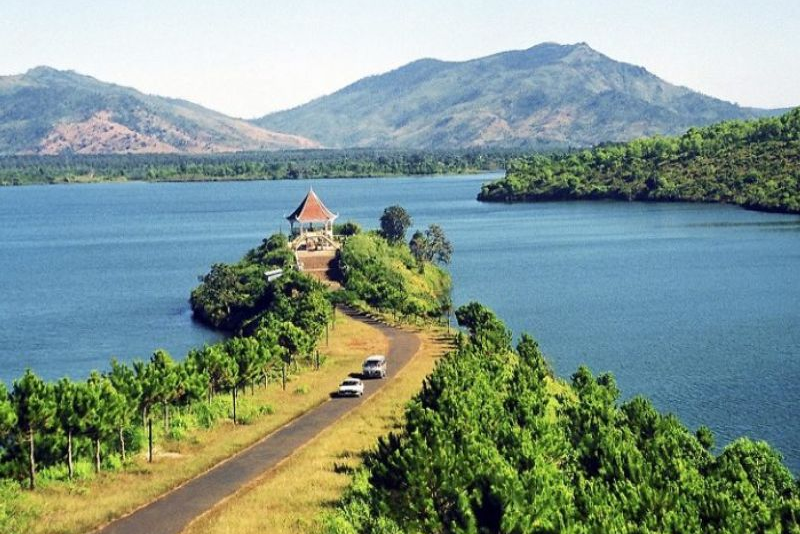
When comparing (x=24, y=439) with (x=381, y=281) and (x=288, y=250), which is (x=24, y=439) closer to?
(x=381, y=281)

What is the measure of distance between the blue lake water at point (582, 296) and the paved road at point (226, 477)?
1935cm

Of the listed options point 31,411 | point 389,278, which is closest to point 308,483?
point 31,411

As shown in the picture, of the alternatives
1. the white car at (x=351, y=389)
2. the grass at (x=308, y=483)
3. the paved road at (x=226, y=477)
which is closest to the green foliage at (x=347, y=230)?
the paved road at (x=226, y=477)

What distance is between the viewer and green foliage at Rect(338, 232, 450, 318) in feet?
257

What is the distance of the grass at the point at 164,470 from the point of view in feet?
106

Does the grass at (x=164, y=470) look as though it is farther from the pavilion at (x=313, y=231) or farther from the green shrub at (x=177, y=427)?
the pavilion at (x=313, y=231)

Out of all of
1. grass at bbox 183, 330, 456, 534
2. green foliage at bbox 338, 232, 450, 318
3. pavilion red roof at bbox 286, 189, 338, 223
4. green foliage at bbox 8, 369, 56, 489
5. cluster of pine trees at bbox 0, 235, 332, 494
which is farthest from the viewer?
pavilion red roof at bbox 286, 189, 338, 223

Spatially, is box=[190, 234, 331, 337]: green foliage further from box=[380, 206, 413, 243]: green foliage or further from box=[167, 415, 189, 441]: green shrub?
box=[167, 415, 189, 441]: green shrub

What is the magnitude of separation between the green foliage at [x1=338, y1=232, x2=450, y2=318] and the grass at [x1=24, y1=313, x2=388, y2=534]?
21945 millimetres

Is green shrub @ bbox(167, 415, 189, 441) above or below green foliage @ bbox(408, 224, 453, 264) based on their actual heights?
above

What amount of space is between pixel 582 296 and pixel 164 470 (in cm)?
6358

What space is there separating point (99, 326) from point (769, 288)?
183 feet

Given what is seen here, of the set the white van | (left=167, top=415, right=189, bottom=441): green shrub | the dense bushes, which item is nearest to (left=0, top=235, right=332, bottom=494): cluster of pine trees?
(left=167, top=415, right=189, bottom=441): green shrub

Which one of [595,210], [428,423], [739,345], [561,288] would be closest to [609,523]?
[428,423]
